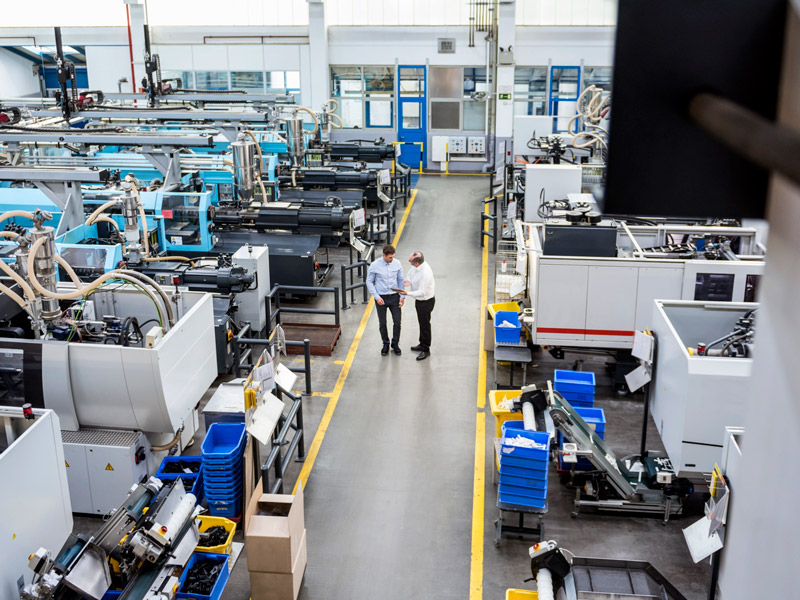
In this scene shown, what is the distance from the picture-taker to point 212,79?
73.7 ft

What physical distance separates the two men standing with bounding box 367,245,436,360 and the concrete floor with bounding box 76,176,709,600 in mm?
391

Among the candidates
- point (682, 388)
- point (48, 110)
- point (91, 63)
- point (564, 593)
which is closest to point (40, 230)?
point (564, 593)

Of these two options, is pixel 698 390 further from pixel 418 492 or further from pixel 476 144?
pixel 476 144

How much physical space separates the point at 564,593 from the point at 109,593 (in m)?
3.01

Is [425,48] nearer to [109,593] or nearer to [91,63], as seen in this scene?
[91,63]

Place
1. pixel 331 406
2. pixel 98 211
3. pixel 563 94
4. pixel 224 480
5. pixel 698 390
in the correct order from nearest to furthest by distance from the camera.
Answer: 1. pixel 698 390
2. pixel 224 480
3. pixel 98 211
4. pixel 331 406
5. pixel 563 94

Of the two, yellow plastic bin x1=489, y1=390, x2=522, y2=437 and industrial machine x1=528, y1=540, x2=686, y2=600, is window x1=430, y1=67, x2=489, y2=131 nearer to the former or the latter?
yellow plastic bin x1=489, y1=390, x2=522, y2=437

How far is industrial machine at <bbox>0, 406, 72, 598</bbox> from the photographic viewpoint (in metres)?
4.45

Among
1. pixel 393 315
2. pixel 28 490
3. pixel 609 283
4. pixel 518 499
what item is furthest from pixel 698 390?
pixel 28 490

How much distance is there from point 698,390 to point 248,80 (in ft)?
63.1

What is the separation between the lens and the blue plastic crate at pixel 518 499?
19.6 feet

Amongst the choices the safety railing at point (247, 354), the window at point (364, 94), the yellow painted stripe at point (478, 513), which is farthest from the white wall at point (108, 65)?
the yellow painted stripe at point (478, 513)

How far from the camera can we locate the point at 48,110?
13.8 meters

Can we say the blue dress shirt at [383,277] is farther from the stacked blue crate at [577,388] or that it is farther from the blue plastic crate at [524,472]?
the blue plastic crate at [524,472]
